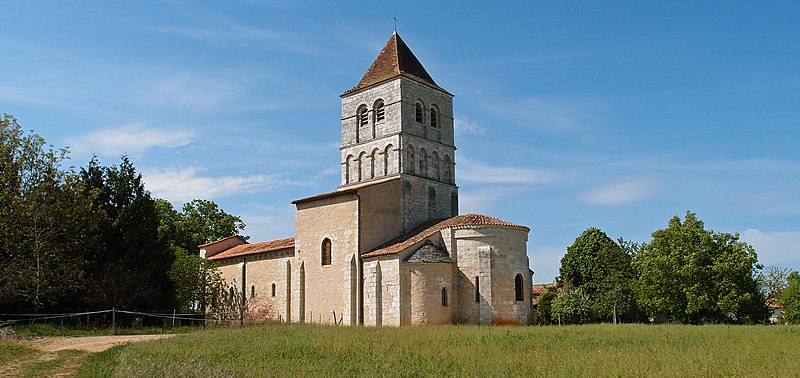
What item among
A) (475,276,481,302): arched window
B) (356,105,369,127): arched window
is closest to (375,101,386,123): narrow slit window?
(356,105,369,127): arched window

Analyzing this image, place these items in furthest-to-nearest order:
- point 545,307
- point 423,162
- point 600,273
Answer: point 545,307, point 600,273, point 423,162

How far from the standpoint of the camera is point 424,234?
34562 mm

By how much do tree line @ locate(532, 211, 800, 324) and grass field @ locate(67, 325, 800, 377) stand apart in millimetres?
16996

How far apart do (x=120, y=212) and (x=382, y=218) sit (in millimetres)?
13414

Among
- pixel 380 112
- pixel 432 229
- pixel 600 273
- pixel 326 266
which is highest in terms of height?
pixel 380 112

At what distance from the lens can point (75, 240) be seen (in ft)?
104

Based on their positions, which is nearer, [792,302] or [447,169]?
[447,169]

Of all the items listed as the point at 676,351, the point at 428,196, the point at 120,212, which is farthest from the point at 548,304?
the point at 676,351

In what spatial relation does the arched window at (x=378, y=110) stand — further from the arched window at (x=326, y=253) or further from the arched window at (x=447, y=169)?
the arched window at (x=326, y=253)

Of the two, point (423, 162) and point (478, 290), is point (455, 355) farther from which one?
point (423, 162)

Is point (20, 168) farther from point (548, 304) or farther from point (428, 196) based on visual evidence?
point (548, 304)

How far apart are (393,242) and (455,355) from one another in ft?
61.1

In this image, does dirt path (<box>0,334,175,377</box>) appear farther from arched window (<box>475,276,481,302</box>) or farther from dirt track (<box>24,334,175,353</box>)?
arched window (<box>475,276,481,302</box>)

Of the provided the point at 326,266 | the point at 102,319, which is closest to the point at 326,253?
the point at 326,266
